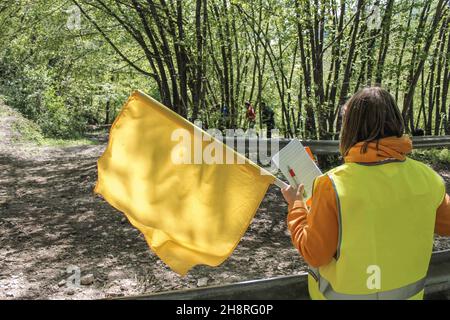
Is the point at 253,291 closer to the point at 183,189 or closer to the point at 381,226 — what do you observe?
the point at 183,189

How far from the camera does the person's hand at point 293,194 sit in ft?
7.16

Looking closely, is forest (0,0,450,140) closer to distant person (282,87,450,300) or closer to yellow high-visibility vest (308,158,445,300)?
distant person (282,87,450,300)

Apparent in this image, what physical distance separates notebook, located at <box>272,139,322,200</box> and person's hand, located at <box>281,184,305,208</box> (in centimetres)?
8

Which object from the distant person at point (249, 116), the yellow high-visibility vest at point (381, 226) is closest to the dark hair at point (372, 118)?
the yellow high-visibility vest at point (381, 226)

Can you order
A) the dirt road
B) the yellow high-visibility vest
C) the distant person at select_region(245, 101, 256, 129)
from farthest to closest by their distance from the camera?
the distant person at select_region(245, 101, 256, 129)
the dirt road
the yellow high-visibility vest

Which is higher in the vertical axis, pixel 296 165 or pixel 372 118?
pixel 372 118

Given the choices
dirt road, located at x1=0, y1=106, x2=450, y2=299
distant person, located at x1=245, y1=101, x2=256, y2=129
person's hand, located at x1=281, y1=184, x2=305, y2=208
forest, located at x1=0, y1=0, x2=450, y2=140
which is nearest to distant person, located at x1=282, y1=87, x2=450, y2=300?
person's hand, located at x1=281, y1=184, x2=305, y2=208

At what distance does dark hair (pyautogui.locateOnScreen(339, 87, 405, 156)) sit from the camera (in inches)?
73.4

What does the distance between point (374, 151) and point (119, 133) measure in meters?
1.47

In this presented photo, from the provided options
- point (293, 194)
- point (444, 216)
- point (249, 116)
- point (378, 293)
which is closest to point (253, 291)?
point (293, 194)

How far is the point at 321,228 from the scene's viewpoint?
1.80 m

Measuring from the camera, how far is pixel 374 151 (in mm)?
1828

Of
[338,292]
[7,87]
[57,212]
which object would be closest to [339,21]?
[57,212]

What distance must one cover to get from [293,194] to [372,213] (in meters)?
0.51
